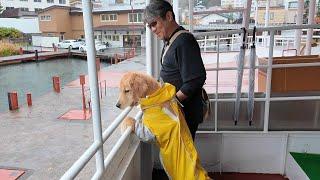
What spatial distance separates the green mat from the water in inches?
569

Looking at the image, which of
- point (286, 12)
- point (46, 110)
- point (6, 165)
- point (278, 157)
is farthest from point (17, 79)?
point (278, 157)

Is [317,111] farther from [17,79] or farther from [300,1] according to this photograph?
[17,79]

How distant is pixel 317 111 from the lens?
8.16 ft

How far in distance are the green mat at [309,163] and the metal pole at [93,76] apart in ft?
5.31

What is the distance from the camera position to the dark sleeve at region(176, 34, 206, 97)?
1361 millimetres

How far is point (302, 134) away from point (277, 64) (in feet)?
1.96

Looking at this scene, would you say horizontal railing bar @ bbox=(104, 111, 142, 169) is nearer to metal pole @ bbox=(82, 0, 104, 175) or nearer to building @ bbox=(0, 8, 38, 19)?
metal pole @ bbox=(82, 0, 104, 175)

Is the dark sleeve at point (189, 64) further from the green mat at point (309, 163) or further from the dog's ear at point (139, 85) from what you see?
the green mat at point (309, 163)

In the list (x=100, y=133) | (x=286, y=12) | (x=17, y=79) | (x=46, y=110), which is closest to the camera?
(x=100, y=133)

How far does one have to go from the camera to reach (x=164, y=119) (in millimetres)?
1384

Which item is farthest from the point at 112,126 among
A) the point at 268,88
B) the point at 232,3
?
the point at 232,3

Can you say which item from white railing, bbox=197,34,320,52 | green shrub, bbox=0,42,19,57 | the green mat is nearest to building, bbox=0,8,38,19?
green shrub, bbox=0,42,19,57

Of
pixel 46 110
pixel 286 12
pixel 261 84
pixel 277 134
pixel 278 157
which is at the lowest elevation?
pixel 46 110

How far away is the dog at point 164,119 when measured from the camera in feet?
4.39
